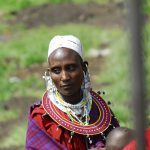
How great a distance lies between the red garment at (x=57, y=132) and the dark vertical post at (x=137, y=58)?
231 centimetres

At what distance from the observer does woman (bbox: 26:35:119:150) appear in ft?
10.0

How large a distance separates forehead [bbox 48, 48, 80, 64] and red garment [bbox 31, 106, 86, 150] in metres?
0.31

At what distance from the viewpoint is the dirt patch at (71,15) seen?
1538cm

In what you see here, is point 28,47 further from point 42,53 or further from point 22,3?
point 22,3

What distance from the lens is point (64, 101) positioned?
3143 millimetres

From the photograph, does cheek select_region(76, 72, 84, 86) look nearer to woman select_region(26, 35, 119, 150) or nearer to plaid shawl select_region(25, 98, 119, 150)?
woman select_region(26, 35, 119, 150)

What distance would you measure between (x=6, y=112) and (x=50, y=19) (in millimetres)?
7006

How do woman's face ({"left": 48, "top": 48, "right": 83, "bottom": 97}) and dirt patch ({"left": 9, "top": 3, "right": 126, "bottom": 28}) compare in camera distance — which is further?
dirt patch ({"left": 9, "top": 3, "right": 126, "bottom": 28})

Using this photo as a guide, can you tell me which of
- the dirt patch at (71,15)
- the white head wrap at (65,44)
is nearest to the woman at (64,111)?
the white head wrap at (65,44)

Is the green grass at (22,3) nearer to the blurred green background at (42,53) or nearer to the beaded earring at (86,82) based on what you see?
the blurred green background at (42,53)

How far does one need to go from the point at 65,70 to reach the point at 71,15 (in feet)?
41.6

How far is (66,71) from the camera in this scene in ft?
10.00

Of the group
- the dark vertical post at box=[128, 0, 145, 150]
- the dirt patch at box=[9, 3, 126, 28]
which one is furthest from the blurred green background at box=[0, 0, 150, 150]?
the dark vertical post at box=[128, 0, 145, 150]

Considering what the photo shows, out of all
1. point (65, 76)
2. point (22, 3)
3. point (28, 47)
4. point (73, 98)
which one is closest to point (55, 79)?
point (65, 76)
